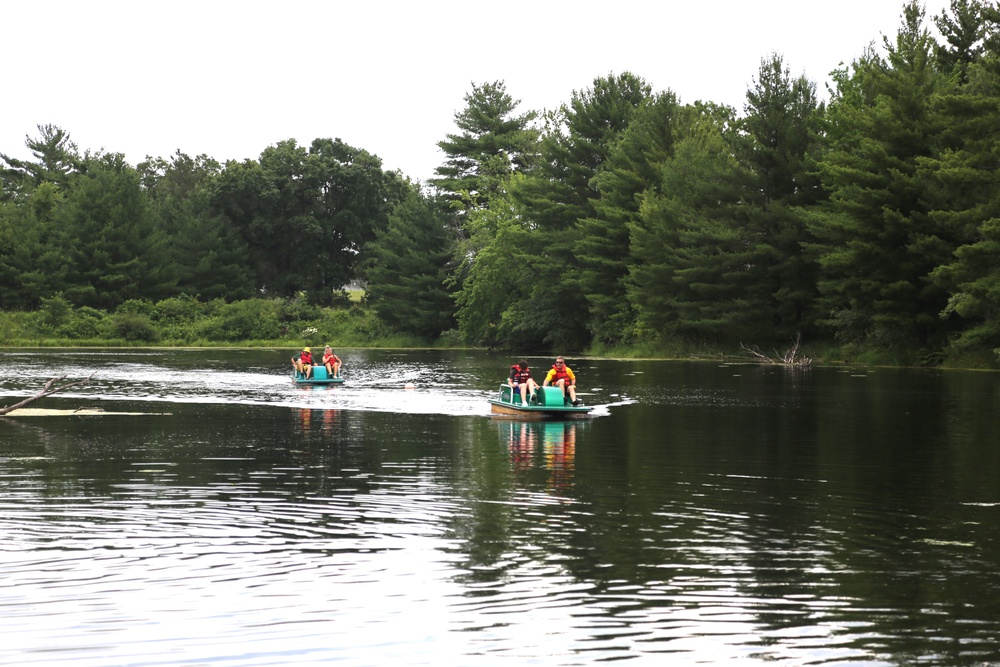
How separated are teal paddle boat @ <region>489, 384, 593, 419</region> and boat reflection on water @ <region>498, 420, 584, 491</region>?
0.39 metres

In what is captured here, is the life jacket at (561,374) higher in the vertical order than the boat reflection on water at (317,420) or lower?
higher

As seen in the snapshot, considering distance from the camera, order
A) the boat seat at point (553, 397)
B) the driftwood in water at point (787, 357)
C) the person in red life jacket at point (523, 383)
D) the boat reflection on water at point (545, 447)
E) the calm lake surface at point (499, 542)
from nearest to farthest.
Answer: the calm lake surface at point (499, 542) < the boat reflection on water at point (545, 447) < the boat seat at point (553, 397) < the person in red life jacket at point (523, 383) < the driftwood in water at point (787, 357)

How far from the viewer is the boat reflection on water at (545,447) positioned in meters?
20.8

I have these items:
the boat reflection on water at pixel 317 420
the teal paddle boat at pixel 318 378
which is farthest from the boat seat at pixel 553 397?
the teal paddle boat at pixel 318 378

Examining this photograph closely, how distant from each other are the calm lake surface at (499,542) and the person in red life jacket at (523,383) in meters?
1.98

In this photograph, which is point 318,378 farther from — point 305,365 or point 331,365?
point 331,365

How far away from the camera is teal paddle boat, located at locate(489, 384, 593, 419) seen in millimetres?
31594

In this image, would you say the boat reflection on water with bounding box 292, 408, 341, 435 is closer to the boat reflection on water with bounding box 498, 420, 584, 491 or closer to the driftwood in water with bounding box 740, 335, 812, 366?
the boat reflection on water with bounding box 498, 420, 584, 491

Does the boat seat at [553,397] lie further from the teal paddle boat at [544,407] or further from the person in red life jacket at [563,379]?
the person in red life jacket at [563,379]

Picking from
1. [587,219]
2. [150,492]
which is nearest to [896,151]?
[587,219]

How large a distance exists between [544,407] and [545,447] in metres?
6.41

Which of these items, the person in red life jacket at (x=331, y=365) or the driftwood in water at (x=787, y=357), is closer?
the person in red life jacket at (x=331, y=365)

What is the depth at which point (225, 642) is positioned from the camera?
9.52m

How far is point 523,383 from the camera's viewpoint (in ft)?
107
